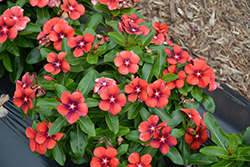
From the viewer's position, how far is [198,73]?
5.31 feet

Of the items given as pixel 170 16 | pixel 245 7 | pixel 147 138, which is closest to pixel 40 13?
pixel 147 138

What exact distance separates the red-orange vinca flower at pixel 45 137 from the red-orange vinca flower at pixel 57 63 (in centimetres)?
35

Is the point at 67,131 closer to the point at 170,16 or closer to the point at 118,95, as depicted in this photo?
the point at 118,95

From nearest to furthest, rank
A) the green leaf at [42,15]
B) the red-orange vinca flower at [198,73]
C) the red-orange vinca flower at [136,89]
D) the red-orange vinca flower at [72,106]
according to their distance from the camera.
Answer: the red-orange vinca flower at [72,106] → the red-orange vinca flower at [136,89] → the red-orange vinca flower at [198,73] → the green leaf at [42,15]

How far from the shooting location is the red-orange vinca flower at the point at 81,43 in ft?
4.80

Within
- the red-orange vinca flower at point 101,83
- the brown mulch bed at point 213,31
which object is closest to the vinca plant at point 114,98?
the red-orange vinca flower at point 101,83

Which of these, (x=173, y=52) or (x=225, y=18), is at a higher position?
(x=173, y=52)

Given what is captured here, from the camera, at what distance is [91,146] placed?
1.59m

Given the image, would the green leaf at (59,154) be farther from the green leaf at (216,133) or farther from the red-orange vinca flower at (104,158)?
the green leaf at (216,133)

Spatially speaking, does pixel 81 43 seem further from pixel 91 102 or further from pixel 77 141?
pixel 77 141

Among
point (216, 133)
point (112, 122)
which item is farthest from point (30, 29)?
point (216, 133)

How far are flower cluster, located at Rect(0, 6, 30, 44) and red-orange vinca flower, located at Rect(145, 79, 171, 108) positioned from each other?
1025 mm

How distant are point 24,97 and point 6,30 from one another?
0.50 metres

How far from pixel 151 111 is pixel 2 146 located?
132 cm
